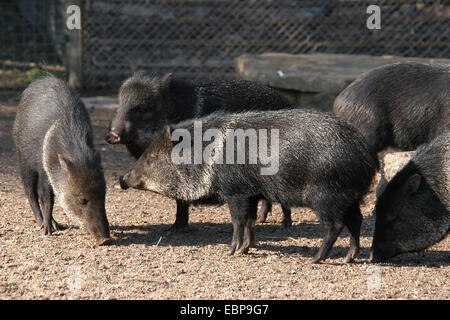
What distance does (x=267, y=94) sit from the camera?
6113 millimetres

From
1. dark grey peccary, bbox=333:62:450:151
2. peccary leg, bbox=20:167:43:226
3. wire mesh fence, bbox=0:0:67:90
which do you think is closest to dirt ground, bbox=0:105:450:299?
peccary leg, bbox=20:167:43:226

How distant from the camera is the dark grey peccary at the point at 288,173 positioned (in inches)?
184

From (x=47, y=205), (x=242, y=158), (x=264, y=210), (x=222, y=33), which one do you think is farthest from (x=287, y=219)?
(x=222, y=33)

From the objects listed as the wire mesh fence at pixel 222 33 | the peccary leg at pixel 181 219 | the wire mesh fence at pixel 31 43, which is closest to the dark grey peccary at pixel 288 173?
the peccary leg at pixel 181 219

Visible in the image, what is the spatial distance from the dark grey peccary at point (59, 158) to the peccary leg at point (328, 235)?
1.46 metres

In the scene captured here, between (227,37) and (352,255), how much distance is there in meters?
6.81

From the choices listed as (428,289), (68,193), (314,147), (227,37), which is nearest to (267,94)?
(314,147)

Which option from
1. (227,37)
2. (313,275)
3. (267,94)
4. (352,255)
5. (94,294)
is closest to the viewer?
(94,294)

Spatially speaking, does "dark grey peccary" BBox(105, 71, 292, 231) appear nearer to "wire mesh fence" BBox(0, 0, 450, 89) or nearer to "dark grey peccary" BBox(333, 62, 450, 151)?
"dark grey peccary" BBox(333, 62, 450, 151)

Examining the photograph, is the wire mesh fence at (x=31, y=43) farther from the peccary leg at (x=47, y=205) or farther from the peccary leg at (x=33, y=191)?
the peccary leg at (x=47, y=205)

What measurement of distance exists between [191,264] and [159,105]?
63.5 inches

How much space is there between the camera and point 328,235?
4816 mm

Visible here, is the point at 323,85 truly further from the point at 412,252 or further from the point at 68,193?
the point at 68,193

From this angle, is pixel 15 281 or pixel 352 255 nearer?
pixel 15 281
